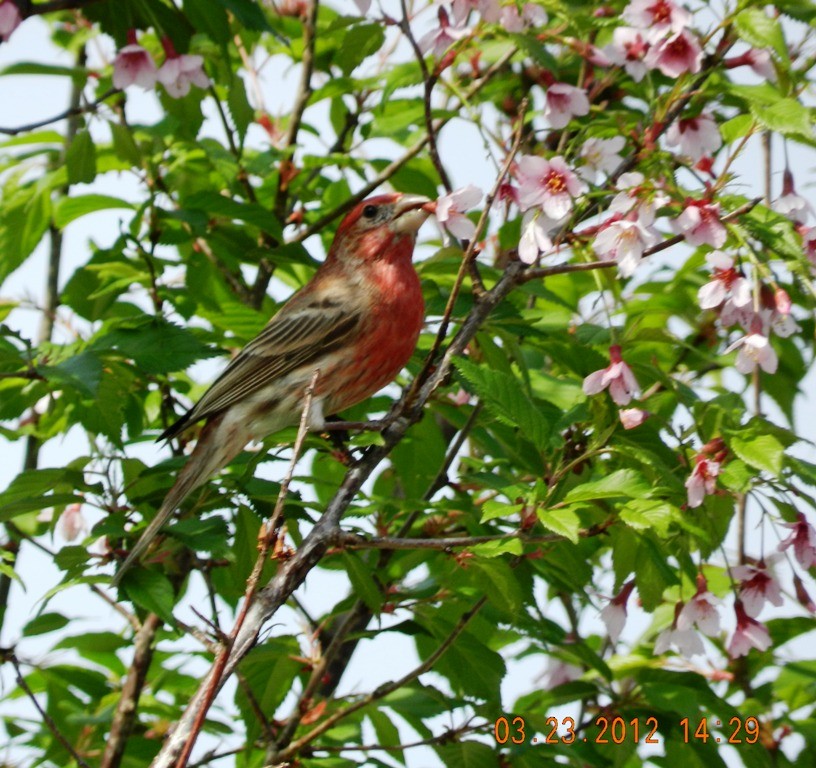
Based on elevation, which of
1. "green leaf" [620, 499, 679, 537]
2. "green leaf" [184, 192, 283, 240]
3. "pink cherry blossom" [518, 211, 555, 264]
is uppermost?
A: "green leaf" [184, 192, 283, 240]

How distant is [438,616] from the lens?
4.95 metres

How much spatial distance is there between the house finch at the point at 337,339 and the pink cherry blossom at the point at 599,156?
73 cm

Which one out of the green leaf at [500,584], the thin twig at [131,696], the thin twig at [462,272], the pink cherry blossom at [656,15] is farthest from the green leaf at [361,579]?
the pink cherry blossom at [656,15]

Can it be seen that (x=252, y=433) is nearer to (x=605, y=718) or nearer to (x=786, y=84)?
(x=605, y=718)

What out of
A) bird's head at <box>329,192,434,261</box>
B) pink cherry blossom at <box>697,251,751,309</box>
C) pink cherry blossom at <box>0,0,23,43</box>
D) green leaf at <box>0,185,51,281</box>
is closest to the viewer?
pink cherry blossom at <box>697,251,751,309</box>

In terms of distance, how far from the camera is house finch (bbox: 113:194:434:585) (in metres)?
5.63

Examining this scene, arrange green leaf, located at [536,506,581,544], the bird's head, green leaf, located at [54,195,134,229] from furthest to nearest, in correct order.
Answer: the bird's head
green leaf, located at [54,195,134,229]
green leaf, located at [536,506,581,544]

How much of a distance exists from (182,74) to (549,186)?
1852 mm

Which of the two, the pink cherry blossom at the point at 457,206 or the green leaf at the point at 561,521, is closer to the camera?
the green leaf at the point at 561,521

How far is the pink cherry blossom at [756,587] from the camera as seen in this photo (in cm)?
457

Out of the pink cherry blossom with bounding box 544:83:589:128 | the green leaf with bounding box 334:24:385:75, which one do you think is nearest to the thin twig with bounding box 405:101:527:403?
the pink cherry blossom with bounding box 544:83:589:128

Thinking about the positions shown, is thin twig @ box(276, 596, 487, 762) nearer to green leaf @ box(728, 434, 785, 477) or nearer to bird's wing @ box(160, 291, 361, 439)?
green leaf @ box(728, 434, 785, 477)

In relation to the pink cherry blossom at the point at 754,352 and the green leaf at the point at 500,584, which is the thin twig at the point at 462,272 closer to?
the green leaf at the point at 500,584

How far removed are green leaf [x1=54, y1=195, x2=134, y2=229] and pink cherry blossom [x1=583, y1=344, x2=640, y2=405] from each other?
7.72ft
